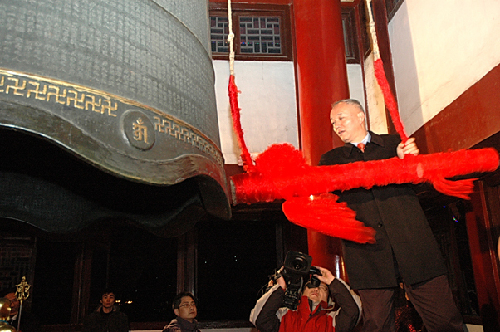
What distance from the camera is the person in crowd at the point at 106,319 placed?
13.9 feet

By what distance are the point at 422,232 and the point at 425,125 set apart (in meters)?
1.48

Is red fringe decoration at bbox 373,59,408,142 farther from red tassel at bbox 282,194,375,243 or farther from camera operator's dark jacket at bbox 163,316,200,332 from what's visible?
camera operator's dark jacket at bbox 163,316,200,332

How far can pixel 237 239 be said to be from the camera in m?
5.34

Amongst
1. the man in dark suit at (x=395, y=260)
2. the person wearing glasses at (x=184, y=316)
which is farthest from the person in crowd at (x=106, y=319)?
the man in dark suit at (x=395, y=260)

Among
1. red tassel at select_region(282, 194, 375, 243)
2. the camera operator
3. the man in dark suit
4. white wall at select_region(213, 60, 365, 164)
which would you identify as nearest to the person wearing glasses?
the camera operator

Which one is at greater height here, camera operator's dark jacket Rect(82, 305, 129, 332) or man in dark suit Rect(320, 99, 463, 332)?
man in dark suit Rect(320, 99, 463, 332)

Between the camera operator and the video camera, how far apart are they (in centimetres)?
6

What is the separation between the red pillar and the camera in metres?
2.93

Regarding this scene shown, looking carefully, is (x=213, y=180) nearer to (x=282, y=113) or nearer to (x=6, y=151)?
(x=6, y=151)

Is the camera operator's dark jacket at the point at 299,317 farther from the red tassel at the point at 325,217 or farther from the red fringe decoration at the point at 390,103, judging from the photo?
the red fringe decoration at the point at 390,103

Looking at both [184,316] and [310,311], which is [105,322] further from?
[310,311]

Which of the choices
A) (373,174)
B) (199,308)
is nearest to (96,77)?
(373,174)

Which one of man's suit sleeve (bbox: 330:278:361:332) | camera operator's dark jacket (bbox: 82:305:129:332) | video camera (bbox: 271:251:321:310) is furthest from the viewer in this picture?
camera operator's dark jacket (bbox: 82:305:129:332)

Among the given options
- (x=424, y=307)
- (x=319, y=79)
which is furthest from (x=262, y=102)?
(x=424, y=307)
